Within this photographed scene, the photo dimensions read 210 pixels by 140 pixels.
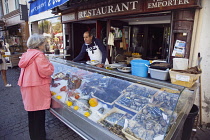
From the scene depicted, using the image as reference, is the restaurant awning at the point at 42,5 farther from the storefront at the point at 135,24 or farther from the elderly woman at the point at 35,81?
the elderly woman at the point at 35,81

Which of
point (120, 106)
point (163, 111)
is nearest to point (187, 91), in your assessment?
point (163, 111)

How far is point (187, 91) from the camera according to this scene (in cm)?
185

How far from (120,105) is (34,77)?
1.44 meters

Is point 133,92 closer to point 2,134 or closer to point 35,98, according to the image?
point 35,98

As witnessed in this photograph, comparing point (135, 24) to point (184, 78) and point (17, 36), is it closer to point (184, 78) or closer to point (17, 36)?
point (184, 78)

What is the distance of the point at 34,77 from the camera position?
227cm

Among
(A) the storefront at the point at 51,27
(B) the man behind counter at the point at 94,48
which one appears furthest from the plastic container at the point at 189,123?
(A) the storefront at the point at 51,27

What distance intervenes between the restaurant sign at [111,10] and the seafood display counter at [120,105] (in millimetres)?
2213

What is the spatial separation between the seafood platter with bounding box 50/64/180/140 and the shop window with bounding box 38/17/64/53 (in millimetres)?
5669

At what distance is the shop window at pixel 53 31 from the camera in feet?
26.0

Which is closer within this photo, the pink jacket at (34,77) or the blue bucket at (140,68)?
the pink jacket at (34,77)

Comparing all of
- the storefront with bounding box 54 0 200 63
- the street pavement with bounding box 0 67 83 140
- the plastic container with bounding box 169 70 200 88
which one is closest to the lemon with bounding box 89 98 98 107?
the street pavement with bounding box 0 67 83 140

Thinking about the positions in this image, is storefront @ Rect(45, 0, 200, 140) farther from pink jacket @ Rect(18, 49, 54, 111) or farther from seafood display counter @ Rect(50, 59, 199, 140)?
pink jacket @ Rect(18, 49, 54, 111)


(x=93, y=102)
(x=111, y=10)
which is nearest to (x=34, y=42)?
(x=93, y=102)
